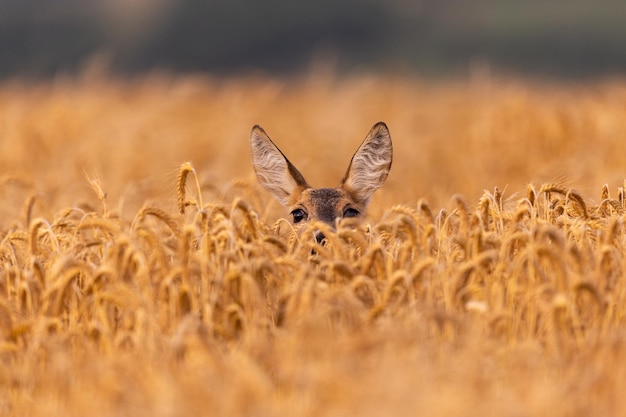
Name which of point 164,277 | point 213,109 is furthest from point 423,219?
point 213,109

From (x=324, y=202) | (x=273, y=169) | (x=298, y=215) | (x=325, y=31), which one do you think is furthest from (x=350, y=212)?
(x=325, y=31)

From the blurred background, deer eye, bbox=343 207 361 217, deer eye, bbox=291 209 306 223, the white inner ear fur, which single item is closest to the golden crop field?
the white inner ear fur

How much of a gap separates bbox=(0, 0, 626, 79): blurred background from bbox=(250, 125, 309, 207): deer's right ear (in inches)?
2184

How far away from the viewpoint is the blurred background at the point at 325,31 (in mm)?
68688

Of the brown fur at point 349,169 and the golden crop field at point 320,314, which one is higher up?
the brown fur at point 349,169

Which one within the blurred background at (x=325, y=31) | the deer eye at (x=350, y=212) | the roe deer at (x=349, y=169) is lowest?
the deer eye at (x=350, y=212)

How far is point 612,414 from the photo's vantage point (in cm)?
509

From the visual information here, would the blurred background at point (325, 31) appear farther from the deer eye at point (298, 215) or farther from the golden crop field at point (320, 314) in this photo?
the golden crop field at point (320, 314)

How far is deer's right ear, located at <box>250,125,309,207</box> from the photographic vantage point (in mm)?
9133

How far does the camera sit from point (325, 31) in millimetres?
81562

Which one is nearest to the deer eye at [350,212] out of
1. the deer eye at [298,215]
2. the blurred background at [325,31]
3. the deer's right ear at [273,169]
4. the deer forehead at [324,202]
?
the deer forehead at [324,202]

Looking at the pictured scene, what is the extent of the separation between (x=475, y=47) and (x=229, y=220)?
A: 68694mm

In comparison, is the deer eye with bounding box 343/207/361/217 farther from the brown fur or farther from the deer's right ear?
the deer's right ear

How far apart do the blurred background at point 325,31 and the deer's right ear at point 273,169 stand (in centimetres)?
5546
